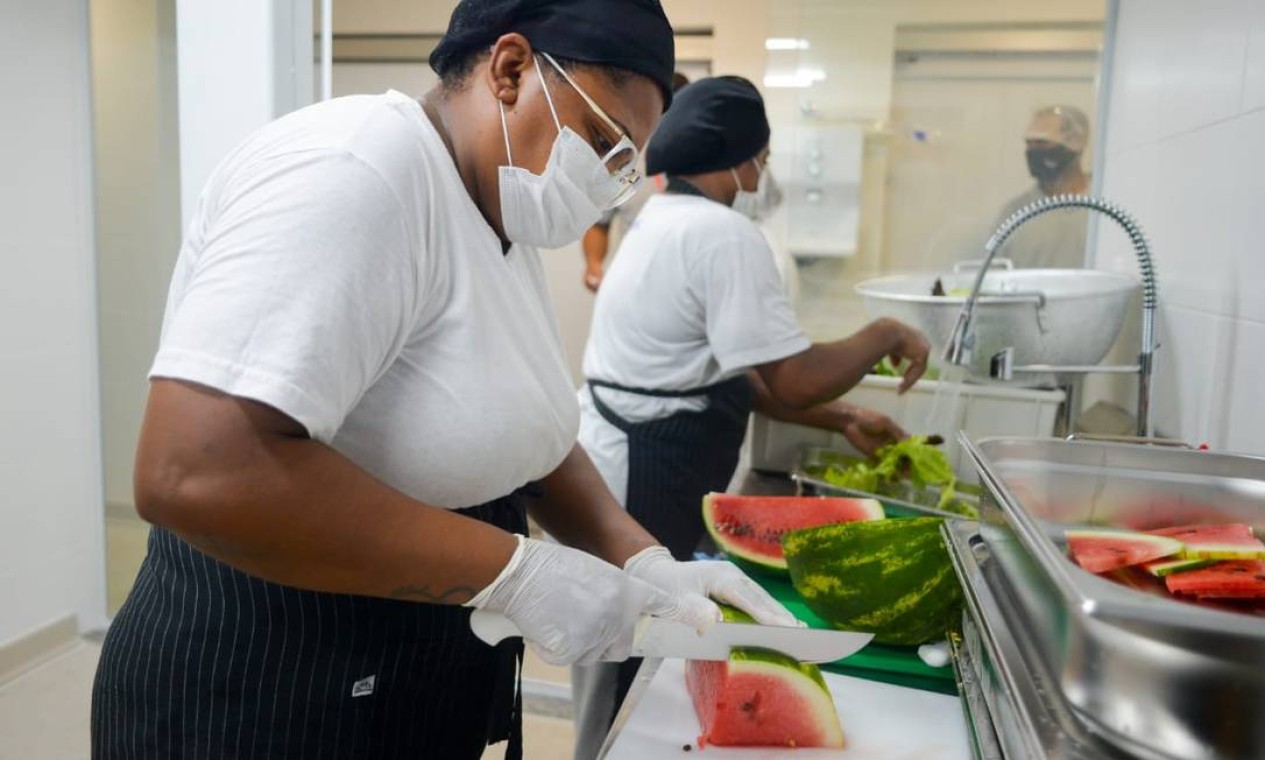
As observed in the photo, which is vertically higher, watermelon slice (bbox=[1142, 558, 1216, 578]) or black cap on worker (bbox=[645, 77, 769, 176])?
black cap on worker (bbox=[645, 77, 769, 176])

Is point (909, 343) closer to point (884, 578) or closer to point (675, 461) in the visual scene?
point (675, 461)

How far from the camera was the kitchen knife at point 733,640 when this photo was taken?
43.9 inches

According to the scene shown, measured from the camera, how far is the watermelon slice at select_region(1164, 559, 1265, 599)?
784mm

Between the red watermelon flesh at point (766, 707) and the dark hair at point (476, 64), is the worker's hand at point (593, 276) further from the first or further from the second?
the red watermelon flesh at point (766, 707)

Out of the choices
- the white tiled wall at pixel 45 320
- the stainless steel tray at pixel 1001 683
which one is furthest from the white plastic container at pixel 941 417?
the white tiled wall at pixel 45 320

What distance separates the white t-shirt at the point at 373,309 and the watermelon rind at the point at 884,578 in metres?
0.38

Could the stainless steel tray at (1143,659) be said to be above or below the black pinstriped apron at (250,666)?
above

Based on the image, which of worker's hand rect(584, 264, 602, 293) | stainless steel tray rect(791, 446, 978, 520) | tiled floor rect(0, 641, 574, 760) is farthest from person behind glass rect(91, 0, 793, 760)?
worker's hand rect(584, 264, 602, 293)

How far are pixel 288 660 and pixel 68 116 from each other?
2.76m

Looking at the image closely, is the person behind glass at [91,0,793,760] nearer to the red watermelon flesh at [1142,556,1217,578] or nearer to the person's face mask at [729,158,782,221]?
the red watermelon flesh at [1142,556,1217,578]

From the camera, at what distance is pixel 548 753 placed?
2828 mm

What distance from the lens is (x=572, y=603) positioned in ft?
3.56

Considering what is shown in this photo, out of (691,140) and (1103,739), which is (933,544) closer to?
(1103,739)

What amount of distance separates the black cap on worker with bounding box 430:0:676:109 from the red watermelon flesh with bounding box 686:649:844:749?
0.68 m
